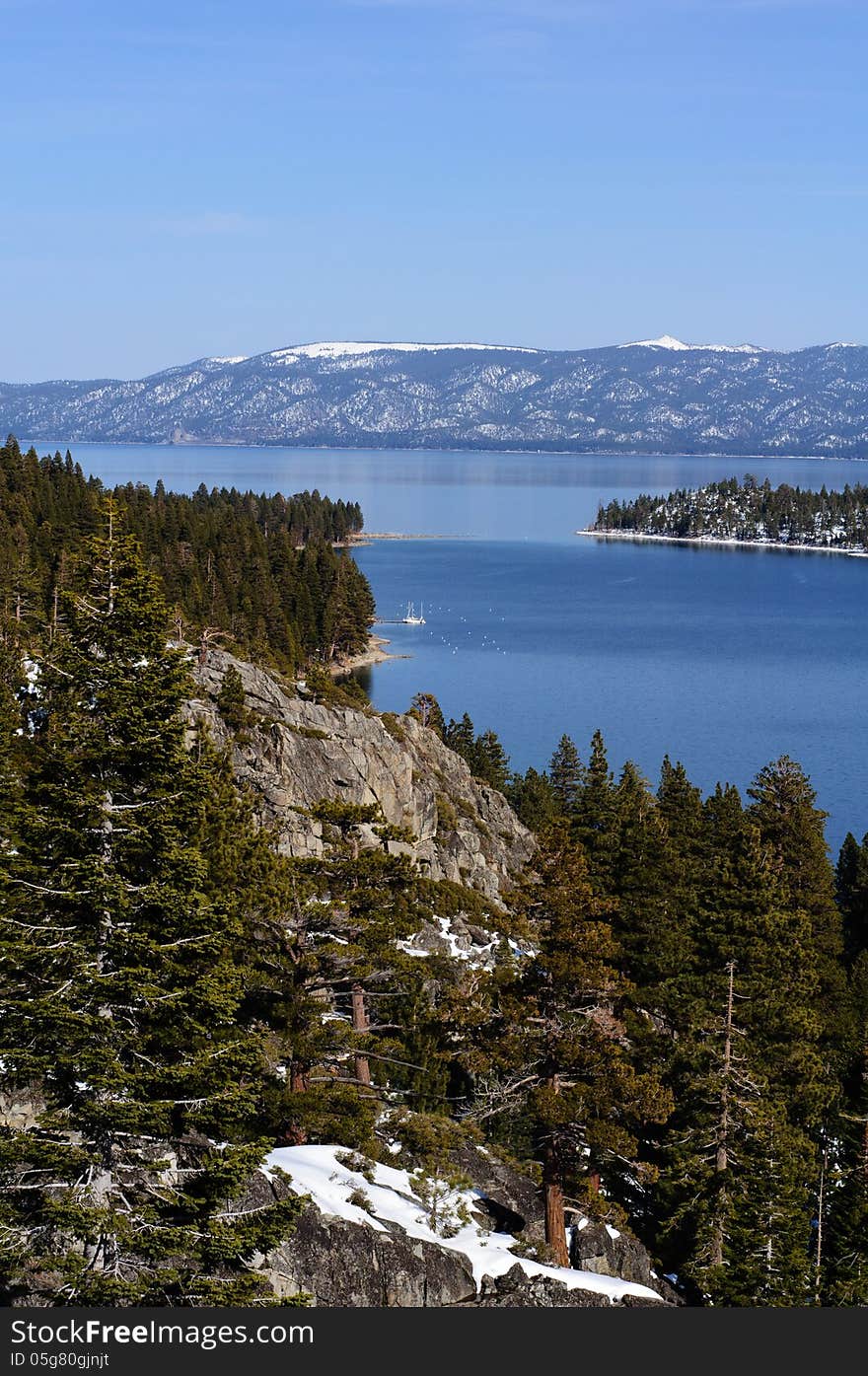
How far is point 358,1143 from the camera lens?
2378 centimetres

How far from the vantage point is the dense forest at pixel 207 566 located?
97.5 m

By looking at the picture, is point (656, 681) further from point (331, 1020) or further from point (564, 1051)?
point (564, 1051)

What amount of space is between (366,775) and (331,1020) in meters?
32.9

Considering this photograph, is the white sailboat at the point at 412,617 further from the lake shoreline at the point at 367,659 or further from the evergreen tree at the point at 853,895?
the evergreen tree at the point at 853,895

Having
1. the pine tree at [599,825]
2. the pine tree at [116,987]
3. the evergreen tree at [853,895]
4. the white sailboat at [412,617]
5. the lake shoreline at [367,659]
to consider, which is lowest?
the evergreen tree at [853,895]

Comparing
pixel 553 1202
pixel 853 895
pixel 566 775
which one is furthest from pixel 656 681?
pixel 553 1202

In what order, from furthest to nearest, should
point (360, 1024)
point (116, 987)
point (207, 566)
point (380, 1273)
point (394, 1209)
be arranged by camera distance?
point (207, 566) < point (360, 1024) < point (394, 1209) < point (380, 1273) < point (116, 987)

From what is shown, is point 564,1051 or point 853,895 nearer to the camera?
point 564,1051

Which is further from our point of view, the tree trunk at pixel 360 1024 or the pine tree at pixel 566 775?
the pine tree at pixel 566 775

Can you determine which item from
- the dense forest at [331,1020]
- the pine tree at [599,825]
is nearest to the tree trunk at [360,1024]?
the dense forest at [331,1020]

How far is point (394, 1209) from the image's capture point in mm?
21750

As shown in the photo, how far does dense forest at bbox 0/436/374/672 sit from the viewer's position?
97.5m

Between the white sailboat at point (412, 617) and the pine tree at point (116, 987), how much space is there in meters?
155

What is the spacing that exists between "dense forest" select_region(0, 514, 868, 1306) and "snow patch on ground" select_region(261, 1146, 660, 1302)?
3.14 ft
